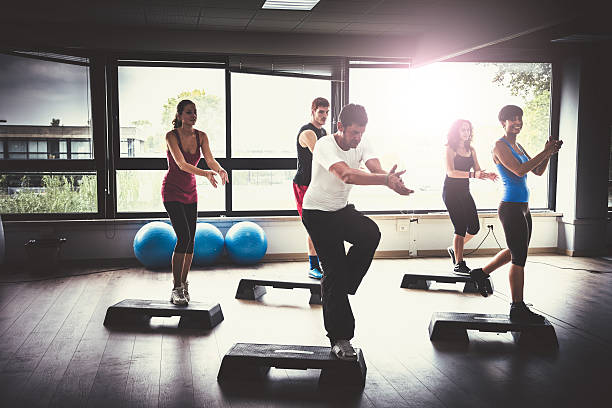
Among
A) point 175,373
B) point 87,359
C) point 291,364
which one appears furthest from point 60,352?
point 291,364

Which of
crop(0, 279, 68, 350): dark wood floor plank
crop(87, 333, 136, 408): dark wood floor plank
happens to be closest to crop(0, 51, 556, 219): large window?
crop(0, 279, 68, 350): dark wood floor plank

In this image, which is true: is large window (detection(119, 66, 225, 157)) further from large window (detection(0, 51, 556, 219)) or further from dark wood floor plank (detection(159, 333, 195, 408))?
dark wood floor plank (detection(159, 333, 195, 408))

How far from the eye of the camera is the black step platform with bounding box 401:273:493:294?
5.50m

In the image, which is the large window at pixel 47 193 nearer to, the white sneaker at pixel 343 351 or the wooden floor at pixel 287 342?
the wooden floor at pixel 287 342

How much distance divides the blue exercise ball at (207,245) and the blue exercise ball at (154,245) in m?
0.28

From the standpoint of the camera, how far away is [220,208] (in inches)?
285

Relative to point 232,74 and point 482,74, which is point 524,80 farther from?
point 232,74

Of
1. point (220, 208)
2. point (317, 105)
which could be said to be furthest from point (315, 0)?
point (220, 208)

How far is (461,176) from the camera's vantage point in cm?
570

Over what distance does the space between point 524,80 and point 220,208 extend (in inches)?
166

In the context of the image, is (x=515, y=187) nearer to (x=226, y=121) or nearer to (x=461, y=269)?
(x=461, y=269)

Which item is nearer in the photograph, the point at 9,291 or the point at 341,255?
the point at 341,255

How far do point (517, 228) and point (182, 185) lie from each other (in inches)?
94.2

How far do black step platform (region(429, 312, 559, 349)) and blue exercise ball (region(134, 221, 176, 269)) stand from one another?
3.28m
